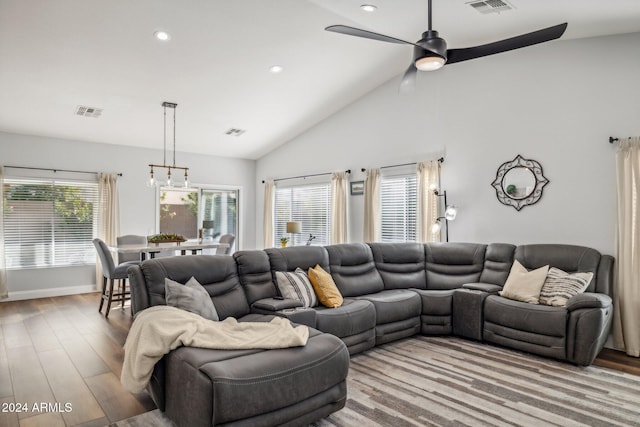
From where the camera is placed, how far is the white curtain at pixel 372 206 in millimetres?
6195

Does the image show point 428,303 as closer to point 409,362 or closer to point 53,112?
point 409,362

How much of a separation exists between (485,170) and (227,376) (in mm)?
4229

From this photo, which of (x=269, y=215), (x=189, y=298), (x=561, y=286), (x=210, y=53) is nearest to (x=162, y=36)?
(x=210, y=53)

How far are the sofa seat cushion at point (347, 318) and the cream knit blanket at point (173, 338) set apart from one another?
836 millimetres

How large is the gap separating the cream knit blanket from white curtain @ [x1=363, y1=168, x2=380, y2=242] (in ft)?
11.9

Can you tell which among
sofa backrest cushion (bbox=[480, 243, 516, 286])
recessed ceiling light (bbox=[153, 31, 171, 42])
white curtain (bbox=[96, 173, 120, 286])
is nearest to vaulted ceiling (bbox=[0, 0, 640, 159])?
recessed ceiling light (bbox=[153, 31, 171, 42])

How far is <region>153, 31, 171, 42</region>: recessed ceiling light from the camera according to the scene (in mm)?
4141

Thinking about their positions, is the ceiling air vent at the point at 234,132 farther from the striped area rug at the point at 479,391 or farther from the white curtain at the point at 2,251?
the striped area rug at the point at 479,391

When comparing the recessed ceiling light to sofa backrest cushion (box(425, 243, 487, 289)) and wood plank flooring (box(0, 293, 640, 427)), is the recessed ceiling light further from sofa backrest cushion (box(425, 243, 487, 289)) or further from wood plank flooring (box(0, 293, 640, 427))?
sofa backrest cushion (box(425, 243, 487, 289))

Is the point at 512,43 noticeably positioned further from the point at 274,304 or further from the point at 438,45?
the point at 274,304

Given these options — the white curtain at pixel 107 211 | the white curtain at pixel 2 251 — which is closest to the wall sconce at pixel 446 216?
the white curtain at pixel 107 211

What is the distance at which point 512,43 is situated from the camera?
275 cm

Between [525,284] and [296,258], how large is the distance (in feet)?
7.71

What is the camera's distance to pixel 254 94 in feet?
19.0
